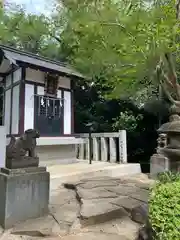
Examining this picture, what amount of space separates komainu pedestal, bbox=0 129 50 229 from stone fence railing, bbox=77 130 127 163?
4.30 m

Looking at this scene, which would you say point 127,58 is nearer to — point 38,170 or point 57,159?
point 38,170

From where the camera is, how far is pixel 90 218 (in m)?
3.49

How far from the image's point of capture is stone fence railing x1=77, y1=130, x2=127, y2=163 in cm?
800

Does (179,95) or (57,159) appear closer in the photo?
(179,95)

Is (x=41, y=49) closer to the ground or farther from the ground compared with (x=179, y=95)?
farther from the ground

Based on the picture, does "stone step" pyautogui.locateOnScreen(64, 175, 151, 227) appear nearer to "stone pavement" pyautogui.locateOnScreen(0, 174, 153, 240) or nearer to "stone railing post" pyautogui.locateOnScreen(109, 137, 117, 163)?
"stone pavement" pyautogui.locateOnScreen(0, 174, 153, 240)

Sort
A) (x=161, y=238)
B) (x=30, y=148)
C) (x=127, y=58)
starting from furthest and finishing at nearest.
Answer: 1. (x=127, y=58)
2. (x=30, y=148)
3. (x=161, y=238)

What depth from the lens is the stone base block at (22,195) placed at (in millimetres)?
3471

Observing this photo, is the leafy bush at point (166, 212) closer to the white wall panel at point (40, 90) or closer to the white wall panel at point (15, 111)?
the white wall panel at point (15, 111)

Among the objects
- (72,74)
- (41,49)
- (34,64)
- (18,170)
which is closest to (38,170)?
(18,170)

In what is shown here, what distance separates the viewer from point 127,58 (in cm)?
509

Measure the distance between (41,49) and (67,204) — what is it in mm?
11052

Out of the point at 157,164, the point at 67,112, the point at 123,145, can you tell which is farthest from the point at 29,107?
the point at 157,164

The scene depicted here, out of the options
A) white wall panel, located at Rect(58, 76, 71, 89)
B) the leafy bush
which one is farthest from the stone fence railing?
the leafy bush
